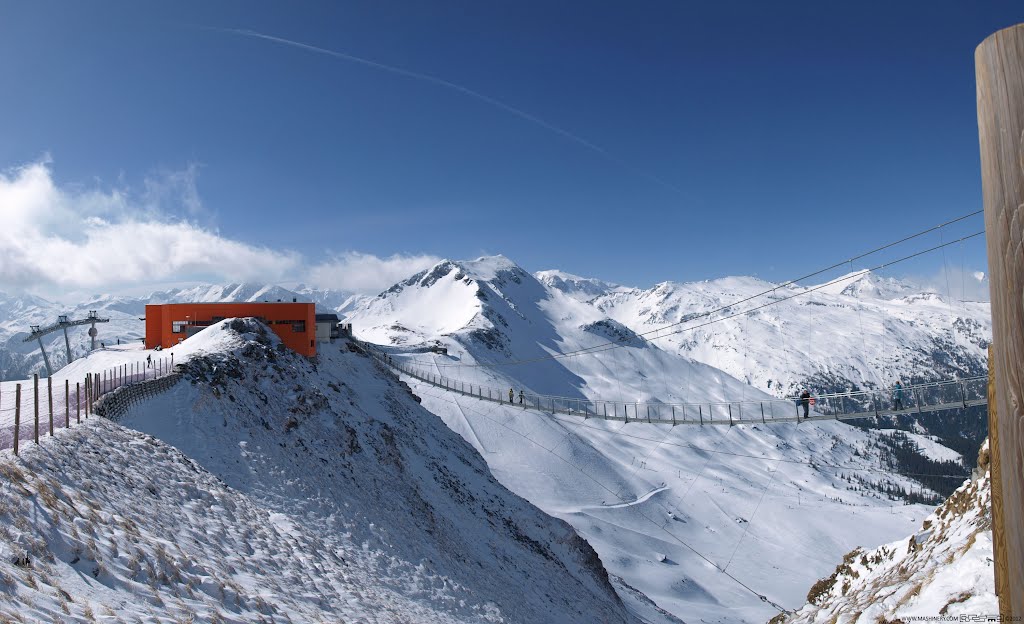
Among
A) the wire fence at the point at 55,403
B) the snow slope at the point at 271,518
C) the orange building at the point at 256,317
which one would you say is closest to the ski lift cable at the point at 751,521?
the snow slope at the point at 271,518

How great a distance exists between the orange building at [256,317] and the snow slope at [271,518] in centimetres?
274

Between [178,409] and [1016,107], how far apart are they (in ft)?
83.9

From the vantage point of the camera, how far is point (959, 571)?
25.7 feet

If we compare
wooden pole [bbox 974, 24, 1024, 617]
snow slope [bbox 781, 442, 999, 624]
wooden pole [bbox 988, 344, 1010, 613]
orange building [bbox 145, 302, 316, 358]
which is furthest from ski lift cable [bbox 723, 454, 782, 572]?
wooden pole [bbox 974, 24, 1024, 617]

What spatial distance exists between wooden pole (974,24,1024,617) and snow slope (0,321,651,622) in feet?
34.8

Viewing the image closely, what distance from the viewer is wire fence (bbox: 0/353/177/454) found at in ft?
45.0

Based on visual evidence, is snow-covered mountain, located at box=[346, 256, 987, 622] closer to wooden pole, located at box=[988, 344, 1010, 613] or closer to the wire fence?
the wire fence

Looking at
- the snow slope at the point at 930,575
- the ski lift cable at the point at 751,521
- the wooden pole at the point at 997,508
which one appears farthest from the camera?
the ski lift cable at the point at 751,521

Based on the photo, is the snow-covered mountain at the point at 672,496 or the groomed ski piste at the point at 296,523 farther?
the snow-covered mountain at the point at 672,496

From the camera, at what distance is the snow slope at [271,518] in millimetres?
10266

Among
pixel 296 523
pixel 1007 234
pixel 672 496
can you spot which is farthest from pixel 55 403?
pixel 672 496

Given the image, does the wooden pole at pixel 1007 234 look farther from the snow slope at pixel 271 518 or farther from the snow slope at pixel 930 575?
the snow slope at pixel 271 518

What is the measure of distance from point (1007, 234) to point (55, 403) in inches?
1010

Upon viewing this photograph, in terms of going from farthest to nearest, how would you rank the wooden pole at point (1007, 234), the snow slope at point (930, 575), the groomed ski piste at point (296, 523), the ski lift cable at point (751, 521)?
the ski lift cable at point (751, 521) → the groomed ski piste at point (296, 523) → the snow slope at point (930, 575) → the wooden pole at point (1007, 234)
